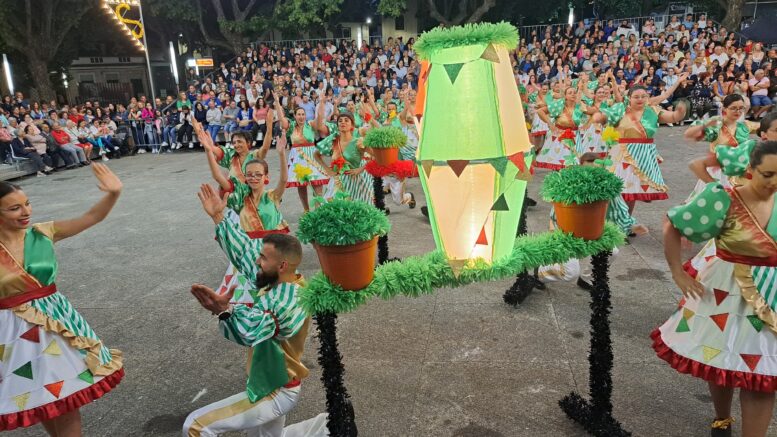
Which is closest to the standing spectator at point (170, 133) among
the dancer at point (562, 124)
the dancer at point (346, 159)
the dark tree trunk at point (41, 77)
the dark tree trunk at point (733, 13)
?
the dark tree trunk at point (41, 77)

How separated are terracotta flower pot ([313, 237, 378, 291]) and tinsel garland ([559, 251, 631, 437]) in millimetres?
1438

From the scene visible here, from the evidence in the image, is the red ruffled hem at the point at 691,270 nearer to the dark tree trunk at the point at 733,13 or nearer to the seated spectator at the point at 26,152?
the seated spectator at the point at 26,152

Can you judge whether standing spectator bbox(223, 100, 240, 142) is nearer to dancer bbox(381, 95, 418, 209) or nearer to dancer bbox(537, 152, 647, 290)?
dancer bbox(381, 95, 418, 209)

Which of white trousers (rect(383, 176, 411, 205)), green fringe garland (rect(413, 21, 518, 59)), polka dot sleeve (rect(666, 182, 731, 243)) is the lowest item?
white trousers (rect(383, 176, 411, 205))

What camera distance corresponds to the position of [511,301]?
5012mm

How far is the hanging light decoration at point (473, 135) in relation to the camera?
2469 mm

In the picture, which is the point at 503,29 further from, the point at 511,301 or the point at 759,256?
the point at 511,301

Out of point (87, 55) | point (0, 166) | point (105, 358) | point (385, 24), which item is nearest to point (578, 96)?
point (105, 358)

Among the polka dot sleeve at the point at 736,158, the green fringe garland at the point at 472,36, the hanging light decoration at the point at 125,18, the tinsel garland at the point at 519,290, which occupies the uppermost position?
the hanging light decoration at the point at 125,18

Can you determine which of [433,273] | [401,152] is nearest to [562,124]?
[401,152]

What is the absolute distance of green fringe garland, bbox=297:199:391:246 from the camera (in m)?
2.41

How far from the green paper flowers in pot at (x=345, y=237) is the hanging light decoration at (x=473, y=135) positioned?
369mm

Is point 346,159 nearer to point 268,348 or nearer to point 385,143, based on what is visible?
point 385,143

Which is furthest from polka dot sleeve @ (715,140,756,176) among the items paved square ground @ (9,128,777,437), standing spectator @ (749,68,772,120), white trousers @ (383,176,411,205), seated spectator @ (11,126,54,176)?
seated spectator @ (11,126,54,176)
